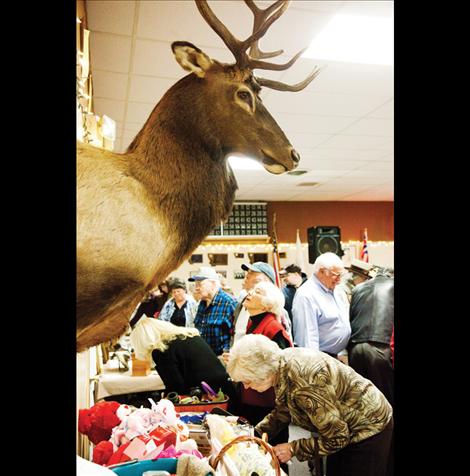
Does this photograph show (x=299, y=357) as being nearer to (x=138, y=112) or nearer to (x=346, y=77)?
(x=346, y=77)

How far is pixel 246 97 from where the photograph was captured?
Answer: 130cm

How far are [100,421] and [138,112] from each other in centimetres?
253

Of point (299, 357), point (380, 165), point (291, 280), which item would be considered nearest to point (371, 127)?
point (380, 165)

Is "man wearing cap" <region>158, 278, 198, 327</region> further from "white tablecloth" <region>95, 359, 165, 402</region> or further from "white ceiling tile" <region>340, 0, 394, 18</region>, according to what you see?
"white ceiling tile" <region>340, 0, 394, 18</region>

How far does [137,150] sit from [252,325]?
1558 millimetres

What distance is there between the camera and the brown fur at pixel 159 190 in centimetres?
105

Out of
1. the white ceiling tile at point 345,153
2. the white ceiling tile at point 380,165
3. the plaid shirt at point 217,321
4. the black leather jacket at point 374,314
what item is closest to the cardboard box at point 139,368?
the plaid shirt at point 217,321

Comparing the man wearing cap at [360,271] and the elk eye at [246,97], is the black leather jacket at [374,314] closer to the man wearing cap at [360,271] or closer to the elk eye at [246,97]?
the man wearing cap at [360,271]

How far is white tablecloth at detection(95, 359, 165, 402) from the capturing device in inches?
119

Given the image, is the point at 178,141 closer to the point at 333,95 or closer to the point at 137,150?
the point at 137,150

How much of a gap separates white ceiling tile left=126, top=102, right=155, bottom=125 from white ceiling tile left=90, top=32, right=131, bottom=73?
17.9 inches

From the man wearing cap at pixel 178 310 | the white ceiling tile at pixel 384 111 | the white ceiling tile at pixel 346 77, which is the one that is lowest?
the man wearing cap at pixel 178 310

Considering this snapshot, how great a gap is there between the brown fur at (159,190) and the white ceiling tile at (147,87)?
2051 mm
